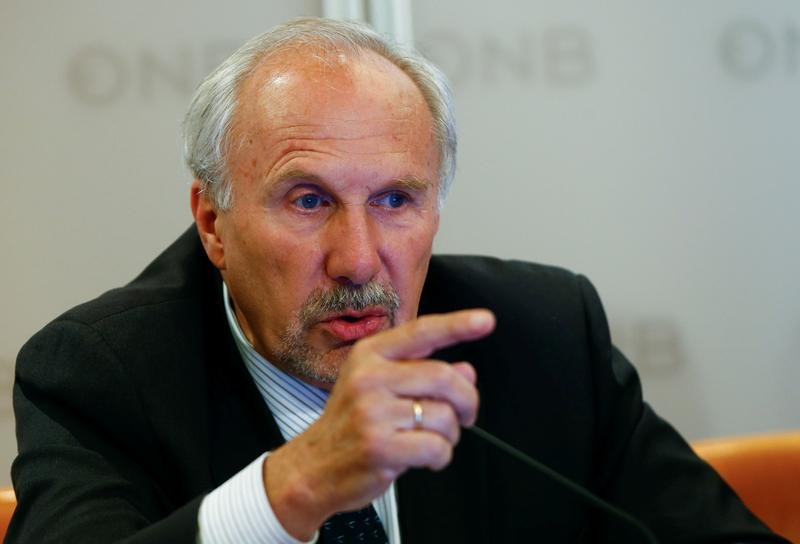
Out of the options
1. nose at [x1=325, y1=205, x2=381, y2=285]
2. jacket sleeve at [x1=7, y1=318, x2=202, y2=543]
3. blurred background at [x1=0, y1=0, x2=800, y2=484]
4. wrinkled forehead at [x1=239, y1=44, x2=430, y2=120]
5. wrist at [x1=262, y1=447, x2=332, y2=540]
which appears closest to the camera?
wrist at [x1=262, y1=447, x2=332, y2=540]

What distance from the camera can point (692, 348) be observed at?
3.23m

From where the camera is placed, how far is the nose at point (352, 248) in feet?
5.55

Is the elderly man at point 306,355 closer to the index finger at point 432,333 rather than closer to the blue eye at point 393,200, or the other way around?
the blue eye at point 393,200

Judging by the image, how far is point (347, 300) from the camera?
1.70 meters

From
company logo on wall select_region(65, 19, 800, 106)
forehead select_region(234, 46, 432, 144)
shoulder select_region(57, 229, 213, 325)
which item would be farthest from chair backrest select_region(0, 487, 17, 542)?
company logo on wall select_region(65, 19, 800, 106)

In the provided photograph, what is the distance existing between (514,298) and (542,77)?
1149 mm

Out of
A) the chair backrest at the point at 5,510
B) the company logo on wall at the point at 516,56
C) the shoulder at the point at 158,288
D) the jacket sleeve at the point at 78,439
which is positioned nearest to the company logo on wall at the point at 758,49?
the company logo on wall at the point at 516,56

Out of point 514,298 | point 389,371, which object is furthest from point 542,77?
point 389,371

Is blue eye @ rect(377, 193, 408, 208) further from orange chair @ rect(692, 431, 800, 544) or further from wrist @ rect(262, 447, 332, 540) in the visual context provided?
orange chair @ rect(692, 431, 800, 544)

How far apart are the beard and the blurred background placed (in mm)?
1276

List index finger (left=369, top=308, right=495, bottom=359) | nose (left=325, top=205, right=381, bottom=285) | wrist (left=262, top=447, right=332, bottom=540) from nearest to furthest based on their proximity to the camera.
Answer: index finger (left=369, top=308, right=495, bottom=359), wrist (left=262, top=447, right=332, bottom=540), nose (left=325, top=205, right=381, bottom=285)

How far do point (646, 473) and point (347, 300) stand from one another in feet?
2.23

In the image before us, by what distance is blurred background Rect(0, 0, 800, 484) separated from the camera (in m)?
2.89

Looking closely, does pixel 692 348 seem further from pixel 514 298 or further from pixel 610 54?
pixel 514 298
